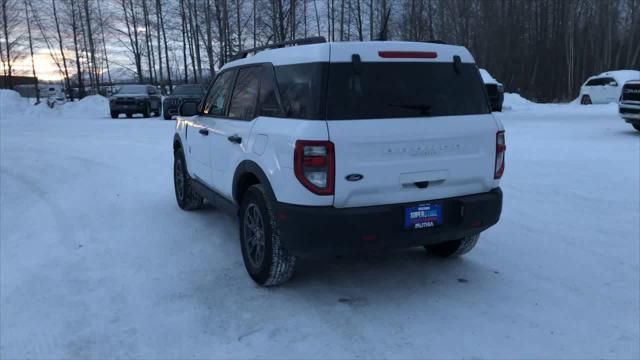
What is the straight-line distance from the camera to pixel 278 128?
3.89 metres

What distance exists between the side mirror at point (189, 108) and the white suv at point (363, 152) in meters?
1.73

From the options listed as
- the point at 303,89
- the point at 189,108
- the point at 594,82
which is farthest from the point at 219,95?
the point at 594,82

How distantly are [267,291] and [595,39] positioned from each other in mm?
46909

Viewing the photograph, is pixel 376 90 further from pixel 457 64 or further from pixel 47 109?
pixel 47 109

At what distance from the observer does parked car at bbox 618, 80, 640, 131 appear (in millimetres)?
13570

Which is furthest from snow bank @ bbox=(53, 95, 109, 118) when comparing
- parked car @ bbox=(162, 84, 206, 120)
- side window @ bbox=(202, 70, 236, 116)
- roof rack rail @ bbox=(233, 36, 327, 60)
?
roof rack rail @ bbox=(233, 36, 327, 60)

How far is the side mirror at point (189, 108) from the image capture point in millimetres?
6062

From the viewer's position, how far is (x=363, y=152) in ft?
12.0

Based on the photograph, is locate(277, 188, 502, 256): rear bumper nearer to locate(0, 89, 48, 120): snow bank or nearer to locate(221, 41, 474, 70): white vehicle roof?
locate(221, 41, 474, 70): white vehicle roof

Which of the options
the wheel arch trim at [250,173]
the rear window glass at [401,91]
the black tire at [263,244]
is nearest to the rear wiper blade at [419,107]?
the rear window glass at [401,91]

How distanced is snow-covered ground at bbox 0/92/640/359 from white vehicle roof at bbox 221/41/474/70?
182 centimetres

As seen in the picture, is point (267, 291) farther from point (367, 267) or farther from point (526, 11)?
point (526, 11)

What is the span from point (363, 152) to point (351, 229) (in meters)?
0.54

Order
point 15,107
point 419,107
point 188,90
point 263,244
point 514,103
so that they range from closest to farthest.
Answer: point 419,107 → point 263,244 → point 188,90 → point 514,103 → point 15,107
